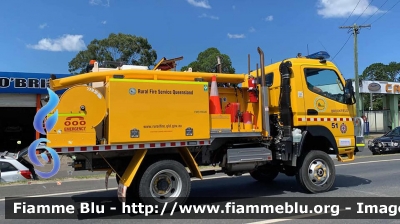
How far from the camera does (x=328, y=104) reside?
26.2 ft

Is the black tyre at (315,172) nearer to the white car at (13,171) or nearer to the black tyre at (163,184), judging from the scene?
the black tyre at (163,184)

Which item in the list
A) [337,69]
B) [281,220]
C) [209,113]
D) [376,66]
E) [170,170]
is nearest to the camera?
[281,220]

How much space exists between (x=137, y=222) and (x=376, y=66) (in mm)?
101882

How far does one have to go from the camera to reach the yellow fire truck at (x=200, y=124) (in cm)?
584

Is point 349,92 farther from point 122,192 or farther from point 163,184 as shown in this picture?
point 122,192

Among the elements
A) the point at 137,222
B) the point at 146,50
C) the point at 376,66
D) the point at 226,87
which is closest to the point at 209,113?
the point at 226,87

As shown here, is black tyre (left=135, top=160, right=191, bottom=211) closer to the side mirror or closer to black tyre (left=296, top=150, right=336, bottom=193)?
black tyre (left=296, top=150, right=336, bottom=193)

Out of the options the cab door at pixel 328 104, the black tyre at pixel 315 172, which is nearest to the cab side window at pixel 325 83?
the cab door at pixel 328 104

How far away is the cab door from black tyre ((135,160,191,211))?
3.04 meters

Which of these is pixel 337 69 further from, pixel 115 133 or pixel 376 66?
pixel 376 66

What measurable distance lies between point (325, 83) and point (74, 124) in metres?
5.33

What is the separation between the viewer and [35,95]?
23.8 meters

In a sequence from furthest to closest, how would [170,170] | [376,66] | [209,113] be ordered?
1. [376,66]
2. [209,113]
3. [170,170]

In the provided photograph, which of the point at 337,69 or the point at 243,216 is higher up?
the point at 337,69
